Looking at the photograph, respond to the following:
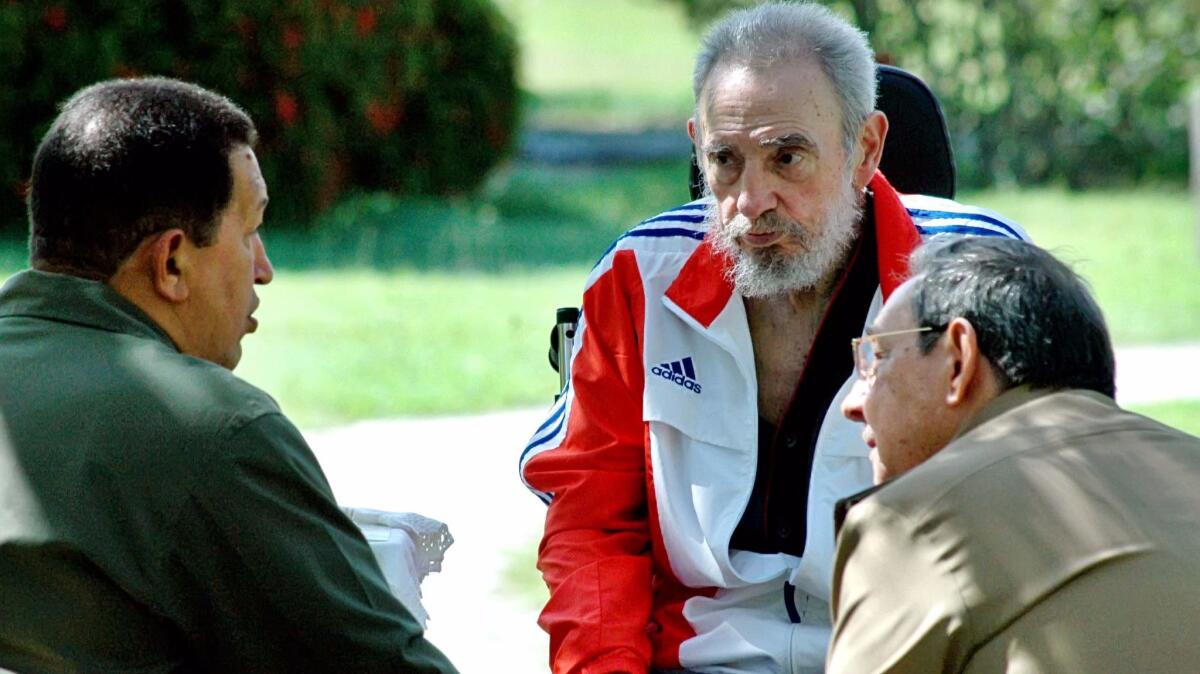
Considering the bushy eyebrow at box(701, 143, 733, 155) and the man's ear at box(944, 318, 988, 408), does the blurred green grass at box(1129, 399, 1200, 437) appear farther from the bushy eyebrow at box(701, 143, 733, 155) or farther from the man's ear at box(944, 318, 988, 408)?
the man's ear at box(944, 318, 988, 408)

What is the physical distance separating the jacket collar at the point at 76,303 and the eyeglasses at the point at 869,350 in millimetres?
1044

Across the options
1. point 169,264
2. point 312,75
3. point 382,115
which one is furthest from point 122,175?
point 382,115

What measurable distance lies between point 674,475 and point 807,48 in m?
0.84

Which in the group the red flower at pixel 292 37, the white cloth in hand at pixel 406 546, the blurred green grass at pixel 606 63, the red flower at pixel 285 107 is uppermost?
the white cloth in hand at pixel 406 546

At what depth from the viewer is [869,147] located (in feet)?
10.9

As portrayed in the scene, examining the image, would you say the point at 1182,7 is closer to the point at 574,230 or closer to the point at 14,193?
the point at 574,230

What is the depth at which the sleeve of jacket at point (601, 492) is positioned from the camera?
10.2ft

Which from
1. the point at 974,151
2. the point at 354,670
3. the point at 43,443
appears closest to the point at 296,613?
the point at 354,670

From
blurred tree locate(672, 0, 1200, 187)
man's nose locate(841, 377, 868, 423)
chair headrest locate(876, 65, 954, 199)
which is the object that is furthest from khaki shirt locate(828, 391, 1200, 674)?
blurred tree locate(672, 0, 1200, 187)

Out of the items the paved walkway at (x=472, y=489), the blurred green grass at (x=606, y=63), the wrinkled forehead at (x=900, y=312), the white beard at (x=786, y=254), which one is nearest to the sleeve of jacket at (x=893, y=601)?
the wrinkled forehead at (x=900, y=312)

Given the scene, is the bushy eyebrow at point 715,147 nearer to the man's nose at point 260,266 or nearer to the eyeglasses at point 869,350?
the eyeglasses at point 869,350

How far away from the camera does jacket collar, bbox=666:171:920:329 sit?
126 inches

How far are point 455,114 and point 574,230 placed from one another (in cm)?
131

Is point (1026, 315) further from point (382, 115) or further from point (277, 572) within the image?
point (382, 115)
